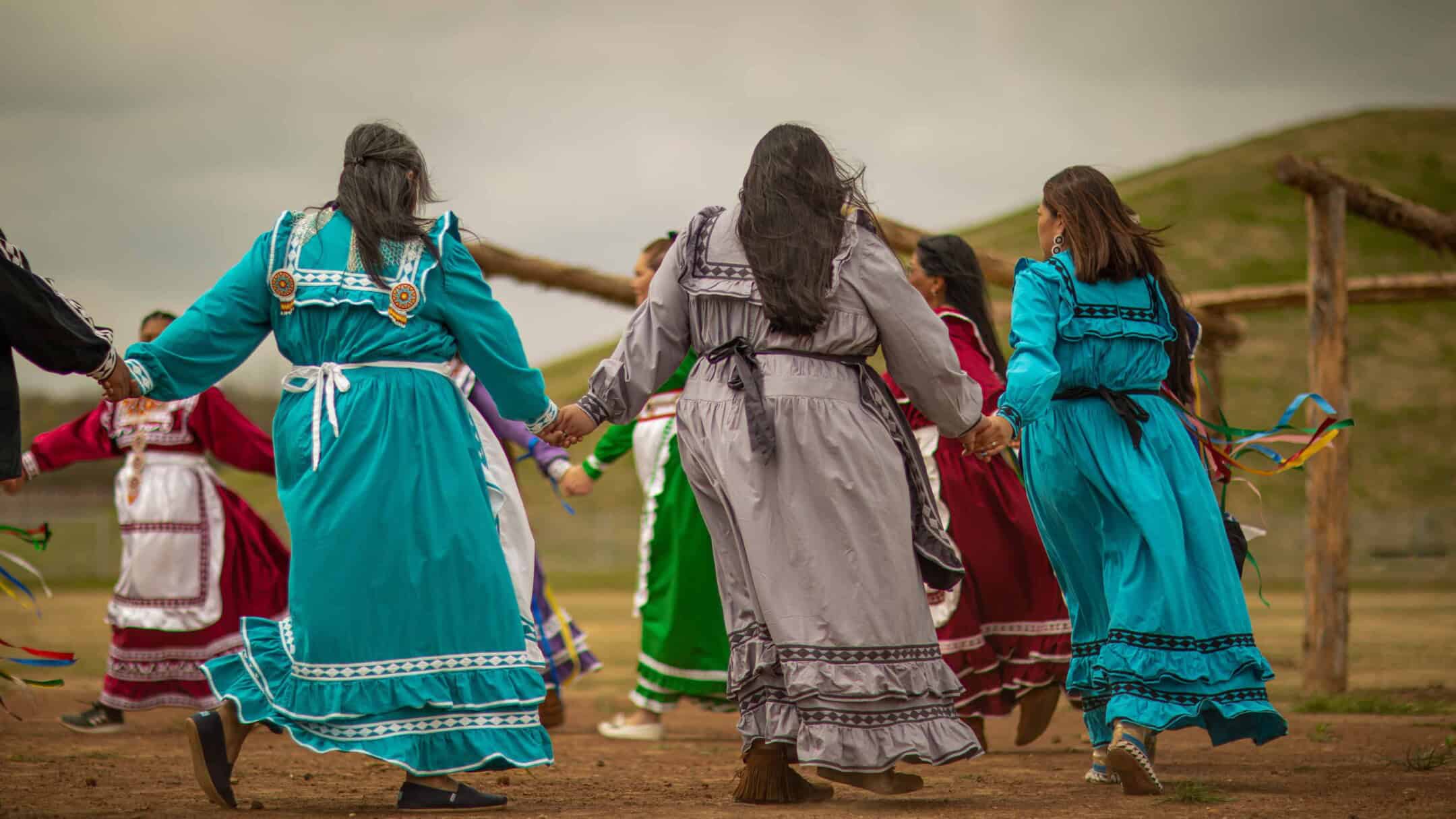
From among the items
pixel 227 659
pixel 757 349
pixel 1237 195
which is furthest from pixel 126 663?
pixel 1237 195

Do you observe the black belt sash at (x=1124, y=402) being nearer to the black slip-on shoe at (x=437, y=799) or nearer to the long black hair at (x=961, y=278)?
the long black hair at (x=961, y=278)

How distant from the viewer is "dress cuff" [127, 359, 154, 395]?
13.6 feet

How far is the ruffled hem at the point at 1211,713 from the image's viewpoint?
4258 mm

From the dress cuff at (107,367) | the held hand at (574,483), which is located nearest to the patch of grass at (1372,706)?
the held hand at (574,483)

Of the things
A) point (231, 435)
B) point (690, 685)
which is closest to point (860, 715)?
point (690, 685)

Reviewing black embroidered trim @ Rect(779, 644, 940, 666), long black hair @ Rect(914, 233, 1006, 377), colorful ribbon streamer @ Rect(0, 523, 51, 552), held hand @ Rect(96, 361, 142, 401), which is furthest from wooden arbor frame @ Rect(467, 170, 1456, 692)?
black embroidered trim @ Rect(779, 644, 940, 666)

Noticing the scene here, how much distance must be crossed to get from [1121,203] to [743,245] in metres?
1.32

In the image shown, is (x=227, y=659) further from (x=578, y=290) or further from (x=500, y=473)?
(x=578, y=290)

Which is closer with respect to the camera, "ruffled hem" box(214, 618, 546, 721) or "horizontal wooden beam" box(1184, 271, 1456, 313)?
"ruffled hem" box(214, 618, 546, 721)

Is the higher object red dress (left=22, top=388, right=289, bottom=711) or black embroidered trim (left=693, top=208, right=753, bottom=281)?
black embroidered trim (left=693, top=208, right=753, bottom=281)

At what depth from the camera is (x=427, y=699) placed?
13.1 feet

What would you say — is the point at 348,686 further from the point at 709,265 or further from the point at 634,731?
the point at 634,731

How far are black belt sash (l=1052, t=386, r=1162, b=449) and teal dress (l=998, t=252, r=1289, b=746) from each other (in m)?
0.01

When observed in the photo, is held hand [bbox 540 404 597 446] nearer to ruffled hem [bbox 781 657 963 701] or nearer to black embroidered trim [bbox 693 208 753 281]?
black embroidered trim [bbox 693 208 753 281]
